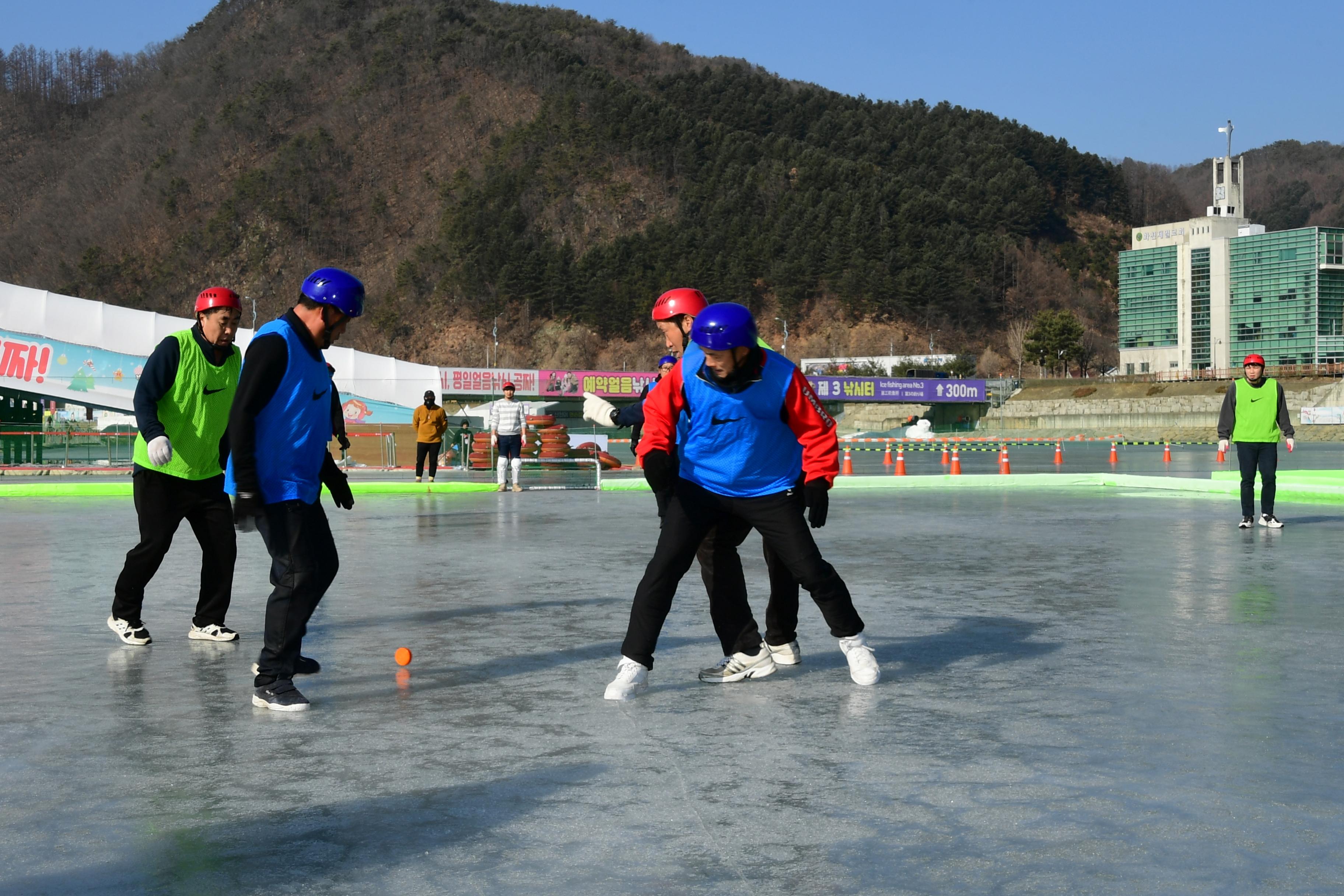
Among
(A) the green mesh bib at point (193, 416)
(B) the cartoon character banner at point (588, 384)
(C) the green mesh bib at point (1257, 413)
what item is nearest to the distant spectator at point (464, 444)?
(C) the green mesh bib at point (1257, 413)

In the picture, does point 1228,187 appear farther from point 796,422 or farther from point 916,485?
point 796,422

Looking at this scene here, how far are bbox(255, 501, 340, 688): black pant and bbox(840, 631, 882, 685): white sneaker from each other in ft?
7.67

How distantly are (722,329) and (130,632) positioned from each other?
3.91 m

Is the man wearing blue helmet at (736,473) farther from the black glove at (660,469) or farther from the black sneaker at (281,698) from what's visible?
the black sneaker at (281,698)

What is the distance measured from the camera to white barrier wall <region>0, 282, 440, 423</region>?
37.0m

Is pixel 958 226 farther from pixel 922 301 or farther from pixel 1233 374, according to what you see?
pixel 1233 374

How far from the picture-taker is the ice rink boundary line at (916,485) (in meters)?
20.5

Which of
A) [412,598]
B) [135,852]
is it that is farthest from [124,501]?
[135,852]

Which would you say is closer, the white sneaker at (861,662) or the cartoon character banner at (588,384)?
the white sneaker at (861,662)

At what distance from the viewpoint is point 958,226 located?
15125 centimetres

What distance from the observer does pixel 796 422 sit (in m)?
5.95

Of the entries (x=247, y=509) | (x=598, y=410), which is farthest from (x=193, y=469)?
(x=598, y=410)

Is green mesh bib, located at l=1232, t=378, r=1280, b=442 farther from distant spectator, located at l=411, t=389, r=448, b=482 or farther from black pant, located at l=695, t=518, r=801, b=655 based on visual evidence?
distant spectator, located at l=411, t=389, r=448, b=482

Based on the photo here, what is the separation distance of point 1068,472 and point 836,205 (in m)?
126
